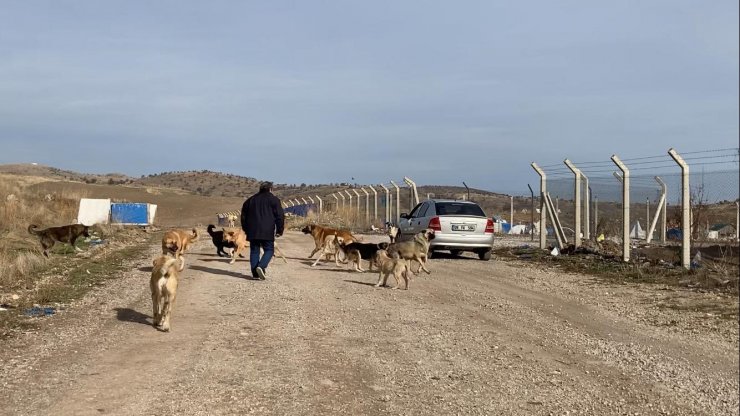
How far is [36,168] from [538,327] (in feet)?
424

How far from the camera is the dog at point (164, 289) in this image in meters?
8.12

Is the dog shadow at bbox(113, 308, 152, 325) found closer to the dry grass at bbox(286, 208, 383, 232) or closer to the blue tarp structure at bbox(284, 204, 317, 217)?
the dry grass at bbox(286, 208, 383, 232)

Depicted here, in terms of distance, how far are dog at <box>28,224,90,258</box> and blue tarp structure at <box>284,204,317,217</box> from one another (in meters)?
25.3

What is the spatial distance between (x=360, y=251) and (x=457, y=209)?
4957 millimetres

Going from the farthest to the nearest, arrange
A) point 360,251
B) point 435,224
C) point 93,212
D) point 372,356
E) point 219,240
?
point 93,212, point 435,224, point 219,240, point 360,251, point 372,356

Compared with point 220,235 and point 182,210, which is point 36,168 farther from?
point 220,235

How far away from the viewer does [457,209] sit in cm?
1877

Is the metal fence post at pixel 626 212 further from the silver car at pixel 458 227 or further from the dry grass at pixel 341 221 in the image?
the dry grass at pixel 341 221

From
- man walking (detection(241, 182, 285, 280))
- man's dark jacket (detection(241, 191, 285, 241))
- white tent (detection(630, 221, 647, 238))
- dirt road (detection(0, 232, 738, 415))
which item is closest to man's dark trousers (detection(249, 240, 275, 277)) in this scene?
man walking (detection(241, 182, 285, 280))

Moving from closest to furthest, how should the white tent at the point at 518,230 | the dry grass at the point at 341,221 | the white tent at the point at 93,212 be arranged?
the white tent at the point at 93,212 < the dry grass at the point at 341,221 < the white tent at the point at 518,230

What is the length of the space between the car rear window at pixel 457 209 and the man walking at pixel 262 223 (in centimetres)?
623

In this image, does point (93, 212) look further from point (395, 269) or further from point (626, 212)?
point (626, 212)

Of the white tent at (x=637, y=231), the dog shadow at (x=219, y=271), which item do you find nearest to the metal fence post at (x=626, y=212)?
the dog shadow at (x=219, y=271)

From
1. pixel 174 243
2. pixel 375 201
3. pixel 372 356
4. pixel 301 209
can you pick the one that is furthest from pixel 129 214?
pixel 372 356
